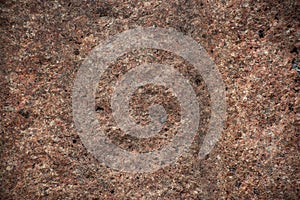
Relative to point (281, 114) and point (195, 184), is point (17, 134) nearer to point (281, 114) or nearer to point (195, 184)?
point (195, 184)

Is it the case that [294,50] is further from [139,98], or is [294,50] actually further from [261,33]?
[139,98]

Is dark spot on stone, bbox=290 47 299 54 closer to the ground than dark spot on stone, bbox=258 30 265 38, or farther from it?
closer to the ground

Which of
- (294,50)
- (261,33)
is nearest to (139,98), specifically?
(261,33)

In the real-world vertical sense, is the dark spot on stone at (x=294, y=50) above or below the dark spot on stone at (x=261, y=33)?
below

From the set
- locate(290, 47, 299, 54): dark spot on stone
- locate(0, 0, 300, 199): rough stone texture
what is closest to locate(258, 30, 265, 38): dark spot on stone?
locate(0, 0, 300, 199): rough stone texture

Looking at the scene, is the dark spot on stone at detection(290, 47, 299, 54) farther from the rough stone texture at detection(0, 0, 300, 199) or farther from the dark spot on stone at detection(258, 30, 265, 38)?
the dark spot on stone at detection(258, 30, 265, 38)

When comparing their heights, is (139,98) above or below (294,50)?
above

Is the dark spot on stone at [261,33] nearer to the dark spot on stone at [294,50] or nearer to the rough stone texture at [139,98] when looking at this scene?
the rough stone texture at [139,98]

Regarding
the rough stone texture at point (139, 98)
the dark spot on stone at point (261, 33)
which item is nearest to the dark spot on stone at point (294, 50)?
the rough stone texture at point (139, 98)

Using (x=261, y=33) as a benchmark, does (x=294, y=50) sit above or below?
below
